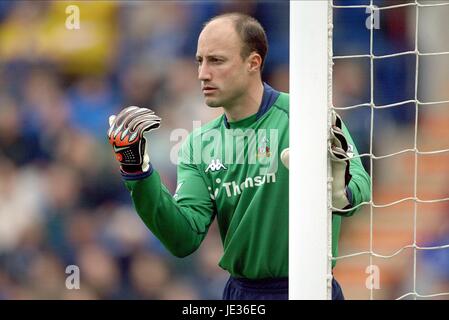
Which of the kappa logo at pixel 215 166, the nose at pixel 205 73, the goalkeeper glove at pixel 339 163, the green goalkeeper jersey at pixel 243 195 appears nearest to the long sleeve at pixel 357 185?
the goalkeeper glove at pixel 339 163

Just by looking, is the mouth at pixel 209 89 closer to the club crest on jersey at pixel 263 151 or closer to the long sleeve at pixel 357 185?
the club crest on jersey at pixel 263 151

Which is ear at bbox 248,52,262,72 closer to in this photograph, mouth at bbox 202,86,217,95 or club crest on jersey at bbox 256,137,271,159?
mouth at bbox 202,86,217,95

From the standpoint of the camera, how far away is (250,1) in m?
2.93

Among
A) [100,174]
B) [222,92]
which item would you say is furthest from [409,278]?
[100,174]

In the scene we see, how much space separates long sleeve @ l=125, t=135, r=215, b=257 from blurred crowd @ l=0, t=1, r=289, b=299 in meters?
0.47

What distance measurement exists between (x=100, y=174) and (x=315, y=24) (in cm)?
153

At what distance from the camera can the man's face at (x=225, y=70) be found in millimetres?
2471

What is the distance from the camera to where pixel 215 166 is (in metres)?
2.44

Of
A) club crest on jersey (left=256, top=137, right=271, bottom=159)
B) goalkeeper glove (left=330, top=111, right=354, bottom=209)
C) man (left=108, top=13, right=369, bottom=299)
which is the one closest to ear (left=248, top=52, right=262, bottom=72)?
man (left=108, top=13, right=369, bottom=299)

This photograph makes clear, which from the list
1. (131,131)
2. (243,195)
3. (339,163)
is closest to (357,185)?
(339,163)

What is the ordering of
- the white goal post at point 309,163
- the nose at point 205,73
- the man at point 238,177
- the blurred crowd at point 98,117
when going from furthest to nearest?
1. the blurred crowd at point 98,117
2. the nose at point 205,73
3. the man at point 238,177
4. the white goal post at point 309,163

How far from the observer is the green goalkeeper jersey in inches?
94.2
